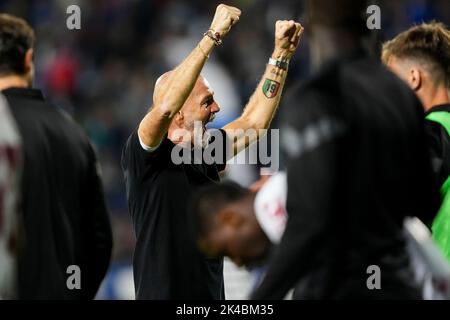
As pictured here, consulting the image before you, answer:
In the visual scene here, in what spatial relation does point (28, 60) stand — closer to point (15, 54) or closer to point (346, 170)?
point (15, 54)

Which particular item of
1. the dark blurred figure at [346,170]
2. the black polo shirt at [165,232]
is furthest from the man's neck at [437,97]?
the dark blurred figure at [346,170]

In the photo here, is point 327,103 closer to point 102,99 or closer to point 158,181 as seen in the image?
point 158,181

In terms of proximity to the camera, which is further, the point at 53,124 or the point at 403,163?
the point at 53,124

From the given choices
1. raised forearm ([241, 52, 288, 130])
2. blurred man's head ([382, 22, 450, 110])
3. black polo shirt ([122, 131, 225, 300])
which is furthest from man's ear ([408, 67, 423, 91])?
black polo shirt ([122, 131, 225, 300])

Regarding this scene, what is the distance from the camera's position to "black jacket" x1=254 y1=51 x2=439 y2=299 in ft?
10.3

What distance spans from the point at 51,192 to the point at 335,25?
4.67 feet

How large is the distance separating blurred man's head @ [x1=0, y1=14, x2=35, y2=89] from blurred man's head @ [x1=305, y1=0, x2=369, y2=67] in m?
1.38

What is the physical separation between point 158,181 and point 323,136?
6.67 feet

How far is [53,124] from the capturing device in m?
4.19

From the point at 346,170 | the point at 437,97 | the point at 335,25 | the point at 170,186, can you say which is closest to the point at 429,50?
the point at 437,97

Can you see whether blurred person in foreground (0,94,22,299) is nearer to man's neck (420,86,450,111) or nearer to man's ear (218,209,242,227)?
man's ear (218,209,242,227)

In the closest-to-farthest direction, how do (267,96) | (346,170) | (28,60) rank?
(346,170)
(28,60)
(267,96)

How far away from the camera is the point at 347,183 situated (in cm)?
318
